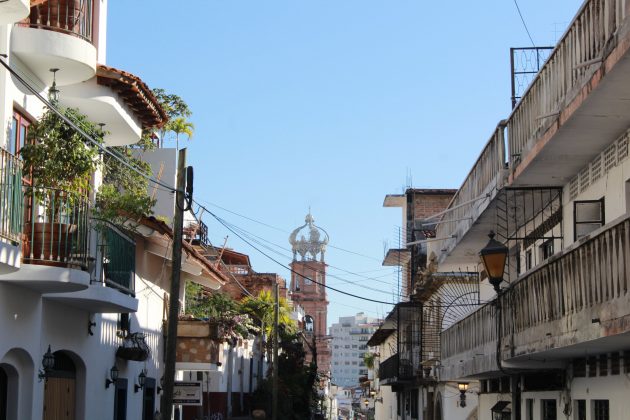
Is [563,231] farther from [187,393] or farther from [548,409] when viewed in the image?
[187,393]

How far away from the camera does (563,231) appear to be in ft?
56.8

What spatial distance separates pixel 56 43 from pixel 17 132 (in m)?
1.40

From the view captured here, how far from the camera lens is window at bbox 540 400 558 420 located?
18750 mm

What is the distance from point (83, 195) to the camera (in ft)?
53.8

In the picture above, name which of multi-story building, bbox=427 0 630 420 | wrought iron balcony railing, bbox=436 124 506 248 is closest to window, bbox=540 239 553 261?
multi-story building, bbox=427 0 630 420

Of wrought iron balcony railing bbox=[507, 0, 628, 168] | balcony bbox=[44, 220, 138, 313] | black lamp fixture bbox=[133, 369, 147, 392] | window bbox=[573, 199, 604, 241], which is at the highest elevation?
wrought iron balcony railing bbox=[507, 0, 628, 168]

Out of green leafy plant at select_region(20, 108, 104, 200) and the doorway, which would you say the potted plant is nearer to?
green leafy plant at select_region(20, 108, 104, 200)

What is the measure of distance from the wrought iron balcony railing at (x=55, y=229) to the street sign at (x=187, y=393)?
23.7ft

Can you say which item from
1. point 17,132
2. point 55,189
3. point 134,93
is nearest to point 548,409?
point 134,93

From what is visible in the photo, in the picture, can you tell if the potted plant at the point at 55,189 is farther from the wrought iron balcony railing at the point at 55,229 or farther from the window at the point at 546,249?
the window at the point at 546,249

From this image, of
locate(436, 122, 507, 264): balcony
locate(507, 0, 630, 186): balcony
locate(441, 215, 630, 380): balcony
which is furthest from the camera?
locate(436, 122, 507, 264): balcony

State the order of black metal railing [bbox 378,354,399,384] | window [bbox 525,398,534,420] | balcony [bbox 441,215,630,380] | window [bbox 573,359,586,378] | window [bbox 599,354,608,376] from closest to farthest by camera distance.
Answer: balcony [bbox 441,215,630,380] < window [bbox 599,354,608,376] < window [bbox 573,359,586,378] < window [bbox 525,398,534,420] < black metal railing [bbox 378,354,399,384]

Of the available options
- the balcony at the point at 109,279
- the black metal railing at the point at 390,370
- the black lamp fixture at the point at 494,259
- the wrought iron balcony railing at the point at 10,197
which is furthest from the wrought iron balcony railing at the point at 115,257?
the black metal railing at the point at 390,370

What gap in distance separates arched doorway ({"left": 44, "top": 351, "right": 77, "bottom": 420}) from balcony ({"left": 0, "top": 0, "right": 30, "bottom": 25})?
6512mm
